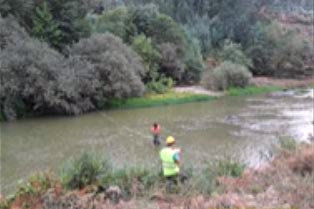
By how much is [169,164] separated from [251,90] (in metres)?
38.4

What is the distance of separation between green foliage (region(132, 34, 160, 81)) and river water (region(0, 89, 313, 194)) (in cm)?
593

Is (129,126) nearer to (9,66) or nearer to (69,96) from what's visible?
(69,96)

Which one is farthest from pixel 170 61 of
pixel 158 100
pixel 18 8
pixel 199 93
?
pixel 18 8

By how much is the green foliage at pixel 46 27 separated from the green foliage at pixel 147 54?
316 inches

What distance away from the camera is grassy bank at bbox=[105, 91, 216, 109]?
1633 inches

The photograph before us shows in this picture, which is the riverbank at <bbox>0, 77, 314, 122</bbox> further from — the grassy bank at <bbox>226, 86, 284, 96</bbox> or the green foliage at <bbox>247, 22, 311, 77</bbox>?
the green foliage at <bbox>247, 22, 311, 77</bbox>

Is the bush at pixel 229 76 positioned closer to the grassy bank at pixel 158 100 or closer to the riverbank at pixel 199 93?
the riverbank at pixel 199 93

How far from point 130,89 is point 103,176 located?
26593mm

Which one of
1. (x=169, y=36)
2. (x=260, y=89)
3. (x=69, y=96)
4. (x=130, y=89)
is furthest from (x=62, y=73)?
(x=260, y=89)

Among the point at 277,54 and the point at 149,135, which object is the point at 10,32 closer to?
the point at 149,135

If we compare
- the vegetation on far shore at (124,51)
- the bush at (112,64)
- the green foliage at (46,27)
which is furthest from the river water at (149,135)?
the green foliage at (46,27)

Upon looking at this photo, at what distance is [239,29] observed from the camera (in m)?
67.9

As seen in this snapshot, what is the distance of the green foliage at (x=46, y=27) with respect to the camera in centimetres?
4244

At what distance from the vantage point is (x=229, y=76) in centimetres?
5175
